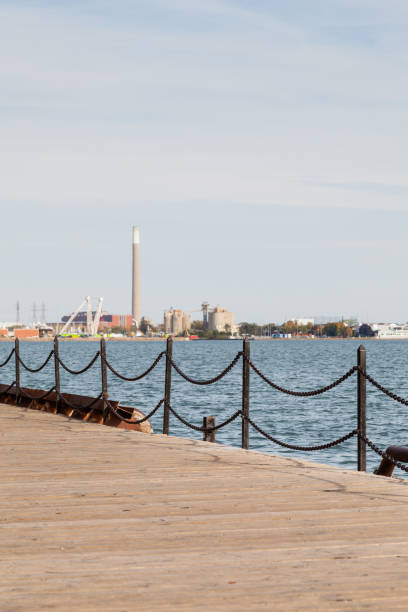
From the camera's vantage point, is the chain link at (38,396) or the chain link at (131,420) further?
the chain link at (38,396)

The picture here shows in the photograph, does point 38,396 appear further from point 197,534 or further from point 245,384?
point 197,534

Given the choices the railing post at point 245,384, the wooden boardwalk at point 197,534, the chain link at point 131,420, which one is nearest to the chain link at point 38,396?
the chain link at point 131,420

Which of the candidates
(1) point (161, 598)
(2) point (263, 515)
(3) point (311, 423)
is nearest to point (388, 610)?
(1) point (161, 598)

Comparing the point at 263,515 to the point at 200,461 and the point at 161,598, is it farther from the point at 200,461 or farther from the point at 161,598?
the point at 200,461

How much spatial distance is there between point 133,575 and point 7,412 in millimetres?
12171

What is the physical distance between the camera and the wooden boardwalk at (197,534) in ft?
15.6

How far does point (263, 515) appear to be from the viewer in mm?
6957

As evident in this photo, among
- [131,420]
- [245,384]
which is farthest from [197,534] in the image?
[131,420]

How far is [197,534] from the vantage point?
6.27 metres

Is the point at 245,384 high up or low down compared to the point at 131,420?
up

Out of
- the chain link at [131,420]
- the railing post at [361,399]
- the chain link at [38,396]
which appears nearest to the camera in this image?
the railing post at [361,399]

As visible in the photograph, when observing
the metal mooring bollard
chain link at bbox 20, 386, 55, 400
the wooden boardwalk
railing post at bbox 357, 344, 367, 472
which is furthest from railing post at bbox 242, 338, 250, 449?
chain link at bbox 20, 386, 55, 400

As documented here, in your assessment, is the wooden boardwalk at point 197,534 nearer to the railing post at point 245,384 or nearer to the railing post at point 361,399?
the railing post at point 361,399

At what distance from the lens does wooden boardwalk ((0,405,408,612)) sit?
4754 mm
